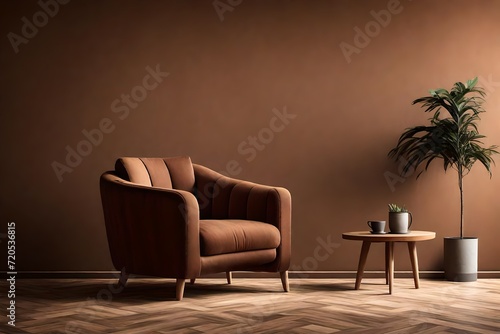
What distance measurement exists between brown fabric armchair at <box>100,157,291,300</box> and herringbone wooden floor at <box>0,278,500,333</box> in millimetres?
211

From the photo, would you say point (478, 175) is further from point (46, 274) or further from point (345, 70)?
point (46, 274)

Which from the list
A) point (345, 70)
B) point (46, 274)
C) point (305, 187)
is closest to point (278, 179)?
point (305, 187)

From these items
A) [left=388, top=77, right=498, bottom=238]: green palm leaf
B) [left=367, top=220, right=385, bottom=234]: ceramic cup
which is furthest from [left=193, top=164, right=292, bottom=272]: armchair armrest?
[left=388, top=77, right=498, bottom=238]: green palm leaf

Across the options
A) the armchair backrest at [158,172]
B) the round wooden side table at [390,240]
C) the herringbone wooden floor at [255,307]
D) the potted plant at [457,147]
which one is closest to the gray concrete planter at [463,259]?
the potted plant at [457,147]

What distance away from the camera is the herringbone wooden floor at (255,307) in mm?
2902

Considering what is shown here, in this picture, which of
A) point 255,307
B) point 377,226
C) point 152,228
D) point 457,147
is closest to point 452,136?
point 457,147

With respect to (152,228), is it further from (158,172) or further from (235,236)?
(158,172)

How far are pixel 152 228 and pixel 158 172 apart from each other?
2.15 feet

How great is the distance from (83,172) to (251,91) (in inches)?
55.9

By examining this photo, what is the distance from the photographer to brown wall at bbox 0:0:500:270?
4.90 m

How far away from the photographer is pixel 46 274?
191 inches

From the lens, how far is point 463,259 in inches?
182

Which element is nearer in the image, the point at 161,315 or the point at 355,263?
the point at 161,315

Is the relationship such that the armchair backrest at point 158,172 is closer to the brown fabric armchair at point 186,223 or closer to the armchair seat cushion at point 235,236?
the brown fabric armchair at point 186,223
